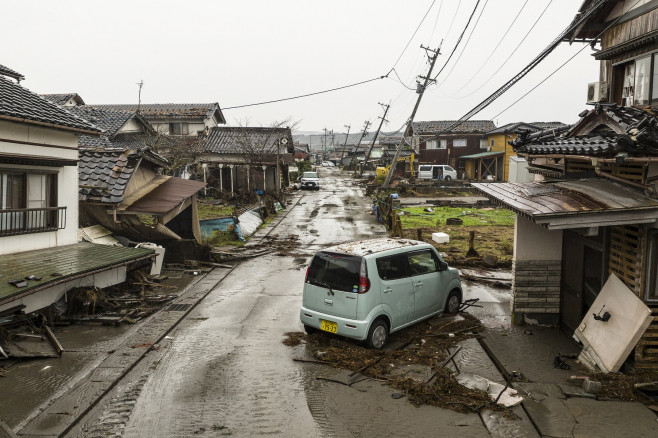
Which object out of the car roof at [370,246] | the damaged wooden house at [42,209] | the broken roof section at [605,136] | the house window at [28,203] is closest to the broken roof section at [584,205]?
the broken roof section at [605,136]

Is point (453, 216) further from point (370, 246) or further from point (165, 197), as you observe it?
point (370, 246)

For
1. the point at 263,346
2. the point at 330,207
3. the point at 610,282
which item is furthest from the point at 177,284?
the point at 330,207

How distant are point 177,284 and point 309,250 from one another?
6.68 metres

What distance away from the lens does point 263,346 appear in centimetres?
926

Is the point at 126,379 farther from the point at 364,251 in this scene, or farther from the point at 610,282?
the point at 610,282

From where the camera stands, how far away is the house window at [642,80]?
966 centimetres

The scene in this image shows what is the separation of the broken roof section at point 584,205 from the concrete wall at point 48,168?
10.2 m

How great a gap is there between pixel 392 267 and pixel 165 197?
9.08 metres

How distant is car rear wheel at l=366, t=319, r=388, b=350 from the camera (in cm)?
869

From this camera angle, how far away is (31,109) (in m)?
11.4

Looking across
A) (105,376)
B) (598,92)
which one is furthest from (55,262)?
(598,92)

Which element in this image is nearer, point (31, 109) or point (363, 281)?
point (363, 281)

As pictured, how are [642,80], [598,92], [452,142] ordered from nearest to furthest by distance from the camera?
[642,80] → [598,92] → [452,142]

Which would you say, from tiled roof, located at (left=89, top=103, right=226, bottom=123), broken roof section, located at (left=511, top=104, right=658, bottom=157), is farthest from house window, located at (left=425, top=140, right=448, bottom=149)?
broken roof section, located at (left=511, top=104, right=658, bottom=157)
